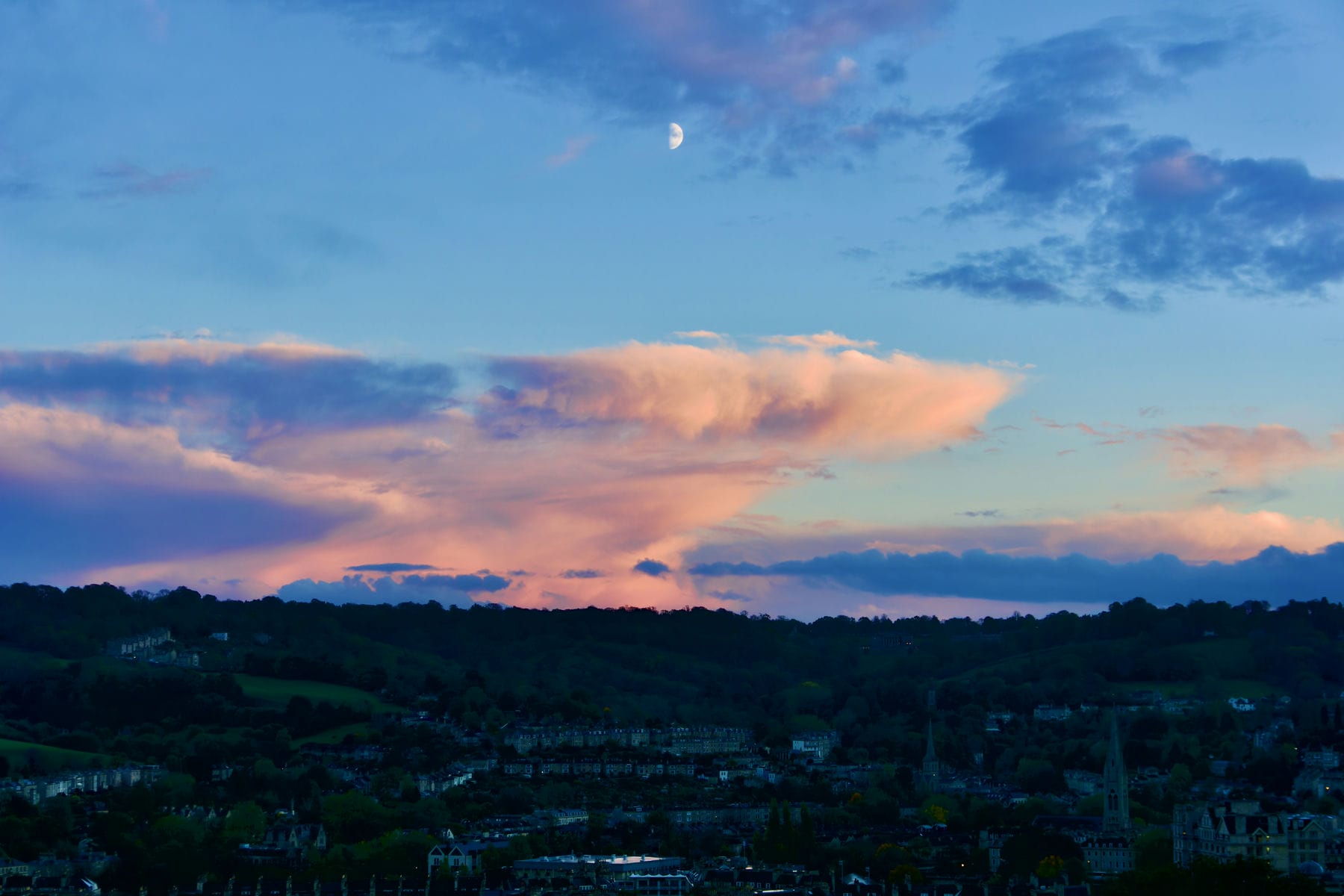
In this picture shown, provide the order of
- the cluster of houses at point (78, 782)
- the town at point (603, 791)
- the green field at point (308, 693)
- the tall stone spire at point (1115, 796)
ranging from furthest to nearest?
the green field at point (308, 693) < the cluster of houses at point (78, 782) < the tall stone spire at point (1115, 796) < the town at point (603, 791)

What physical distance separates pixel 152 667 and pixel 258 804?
62.3m

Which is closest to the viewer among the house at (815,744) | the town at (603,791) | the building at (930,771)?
the town at (603,791)

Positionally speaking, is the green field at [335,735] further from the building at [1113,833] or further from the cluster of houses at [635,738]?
the building at [1113,833]

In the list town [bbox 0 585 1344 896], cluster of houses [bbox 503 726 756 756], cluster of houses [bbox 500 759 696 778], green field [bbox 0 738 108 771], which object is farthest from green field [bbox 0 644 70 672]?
cluster of houses [bbox 500 759 696 778]

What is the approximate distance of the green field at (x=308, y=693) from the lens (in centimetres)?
17588

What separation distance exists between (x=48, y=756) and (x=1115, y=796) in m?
75.6

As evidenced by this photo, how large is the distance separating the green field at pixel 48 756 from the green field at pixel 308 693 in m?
26.1

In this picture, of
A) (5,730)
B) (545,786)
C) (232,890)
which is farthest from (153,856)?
(5,730)

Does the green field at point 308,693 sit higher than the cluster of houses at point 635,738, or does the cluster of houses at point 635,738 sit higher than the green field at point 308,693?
the green field at point 308,693

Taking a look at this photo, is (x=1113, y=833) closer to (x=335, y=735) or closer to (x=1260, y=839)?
(x=1260, y=839)

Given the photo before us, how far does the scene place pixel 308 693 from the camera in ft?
598

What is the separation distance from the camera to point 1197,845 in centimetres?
9688

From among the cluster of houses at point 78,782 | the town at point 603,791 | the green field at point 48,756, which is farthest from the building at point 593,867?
the green field at point 48,756

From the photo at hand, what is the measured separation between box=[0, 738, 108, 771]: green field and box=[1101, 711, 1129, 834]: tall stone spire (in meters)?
69.9
